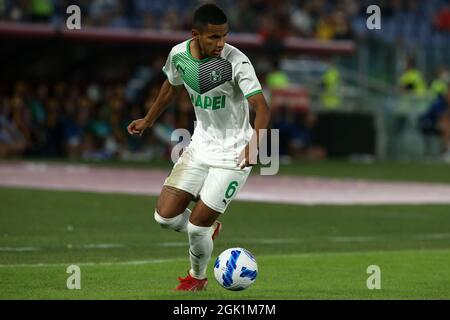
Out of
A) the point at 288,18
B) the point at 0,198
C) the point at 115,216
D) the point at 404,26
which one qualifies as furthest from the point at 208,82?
the point at 404,26

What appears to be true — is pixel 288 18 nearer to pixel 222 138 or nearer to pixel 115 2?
pixel 115 2

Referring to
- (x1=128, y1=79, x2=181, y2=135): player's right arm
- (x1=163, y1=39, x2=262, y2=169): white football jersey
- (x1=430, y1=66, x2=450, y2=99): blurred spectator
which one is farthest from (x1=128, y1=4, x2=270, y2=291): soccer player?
(x1=430, y1=66, x2=450, y2=99): blurred spectator

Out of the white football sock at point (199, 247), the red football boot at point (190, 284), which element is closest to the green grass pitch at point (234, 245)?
the red football boot at point (190, 284)

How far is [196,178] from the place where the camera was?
36.2 ft

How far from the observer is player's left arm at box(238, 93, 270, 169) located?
34.4 ft

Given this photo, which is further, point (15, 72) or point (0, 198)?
point (15, 72)

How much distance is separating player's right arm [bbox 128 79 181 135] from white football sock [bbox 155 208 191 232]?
87cm

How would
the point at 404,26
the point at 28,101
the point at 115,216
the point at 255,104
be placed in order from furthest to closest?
the point at 404,26 < the point at 28,101 < the point at 115,216 < the point at 255,104

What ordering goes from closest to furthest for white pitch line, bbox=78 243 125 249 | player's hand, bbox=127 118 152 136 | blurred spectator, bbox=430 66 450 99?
1. player's hand, bbox=127 118 152 136
2. white pitch line, bbox=78 243 125 249
3. blurred spectator, bbox=430 66 450 99

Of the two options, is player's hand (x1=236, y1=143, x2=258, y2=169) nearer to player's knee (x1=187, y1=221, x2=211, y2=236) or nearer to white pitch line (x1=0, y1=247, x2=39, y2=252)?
player's knee (x1=187, y1=221, x2=211, y2=236)

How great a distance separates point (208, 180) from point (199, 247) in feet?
1.90

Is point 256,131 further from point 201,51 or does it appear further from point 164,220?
point 164,220

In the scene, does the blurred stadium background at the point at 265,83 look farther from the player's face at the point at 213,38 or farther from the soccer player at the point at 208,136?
the player's face at the point at 213,38

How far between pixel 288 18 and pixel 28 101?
30.9 feet
